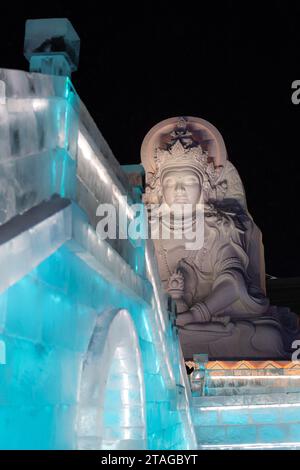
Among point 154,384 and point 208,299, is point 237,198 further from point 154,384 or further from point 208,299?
point 154,384

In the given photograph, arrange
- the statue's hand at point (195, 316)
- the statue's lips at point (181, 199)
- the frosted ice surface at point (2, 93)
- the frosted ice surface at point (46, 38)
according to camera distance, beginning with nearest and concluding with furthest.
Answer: the frosted ice surface at point (2, 93) < the frosted ice surface at point (46, 38) < the statue's hand at point (195, 316) < the statue's lips at point (181, 199)

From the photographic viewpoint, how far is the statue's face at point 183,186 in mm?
9867

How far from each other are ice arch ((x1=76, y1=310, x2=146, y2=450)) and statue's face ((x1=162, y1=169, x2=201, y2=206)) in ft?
22.0

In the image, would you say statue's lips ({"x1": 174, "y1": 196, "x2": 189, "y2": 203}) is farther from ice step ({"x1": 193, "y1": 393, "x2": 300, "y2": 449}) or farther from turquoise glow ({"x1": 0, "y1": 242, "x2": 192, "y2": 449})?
turquoise glow ({"x1": 0, "y1": 242, "x2": 192, "y2": 449})

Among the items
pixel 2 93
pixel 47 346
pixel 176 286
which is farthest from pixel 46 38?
pixel 176 286

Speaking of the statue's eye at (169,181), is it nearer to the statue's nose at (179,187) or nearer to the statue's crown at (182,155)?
the statue's nose at (179,187)

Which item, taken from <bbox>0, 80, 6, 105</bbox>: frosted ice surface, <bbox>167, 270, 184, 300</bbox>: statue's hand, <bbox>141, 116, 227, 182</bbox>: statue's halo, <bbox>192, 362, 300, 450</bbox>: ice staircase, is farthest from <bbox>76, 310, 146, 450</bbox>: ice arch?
<bbox>141, 116, 227, 182</bbox>: statue's halo

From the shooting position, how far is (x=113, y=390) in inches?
129

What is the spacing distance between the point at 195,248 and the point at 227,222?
0.67 meters

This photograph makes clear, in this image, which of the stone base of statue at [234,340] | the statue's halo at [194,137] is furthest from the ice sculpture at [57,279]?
the statue's halo at [194,137]

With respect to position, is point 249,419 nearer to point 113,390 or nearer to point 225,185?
point 113,390

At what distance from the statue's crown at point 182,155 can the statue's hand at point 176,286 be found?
1968 mm

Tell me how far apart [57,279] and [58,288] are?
1.5 inches

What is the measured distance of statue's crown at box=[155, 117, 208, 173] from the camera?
9.95 meters
